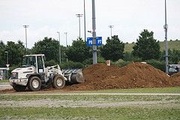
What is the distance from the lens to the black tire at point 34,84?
118 feet

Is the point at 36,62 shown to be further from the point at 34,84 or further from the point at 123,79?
the point at 123,79

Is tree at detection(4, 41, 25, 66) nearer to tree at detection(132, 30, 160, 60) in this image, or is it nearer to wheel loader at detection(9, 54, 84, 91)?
tree at detection(132, 30, 160, 60)

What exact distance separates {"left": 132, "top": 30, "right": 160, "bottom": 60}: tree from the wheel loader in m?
46.1

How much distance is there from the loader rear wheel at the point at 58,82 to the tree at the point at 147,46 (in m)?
46.9

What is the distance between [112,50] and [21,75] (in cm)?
5282

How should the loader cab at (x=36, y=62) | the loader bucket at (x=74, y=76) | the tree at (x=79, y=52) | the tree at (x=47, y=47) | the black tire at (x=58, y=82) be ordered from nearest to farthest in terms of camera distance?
the loader cab at (x=36, y=62) → the black tire at (x=58, y=82) → the loader bucket at (x=74, y=76) → the tree at (x=79, y=52) → the tree at (x=47, y=47)

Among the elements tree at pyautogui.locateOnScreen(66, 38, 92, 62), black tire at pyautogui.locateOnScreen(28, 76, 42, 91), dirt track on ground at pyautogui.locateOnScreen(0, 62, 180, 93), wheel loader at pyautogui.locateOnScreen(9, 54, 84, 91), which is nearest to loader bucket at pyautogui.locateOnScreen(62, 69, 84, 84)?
wheel loader at pyautogui.locateOnScreen(9, 54, 84, 91)

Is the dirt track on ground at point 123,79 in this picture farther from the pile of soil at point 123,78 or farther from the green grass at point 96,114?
the green grass at point 96,114

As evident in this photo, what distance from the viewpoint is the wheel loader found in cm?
3603

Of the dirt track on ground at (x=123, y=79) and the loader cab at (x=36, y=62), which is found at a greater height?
the loader cab at (x=36, y=62)

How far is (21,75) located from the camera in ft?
118

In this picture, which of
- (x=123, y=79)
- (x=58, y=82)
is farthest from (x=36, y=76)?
(x=123, y=79)

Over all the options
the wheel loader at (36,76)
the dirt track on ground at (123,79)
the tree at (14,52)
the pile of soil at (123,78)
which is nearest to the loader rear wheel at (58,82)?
the wheel loader at (36,76)

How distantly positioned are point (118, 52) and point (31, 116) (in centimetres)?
7132
